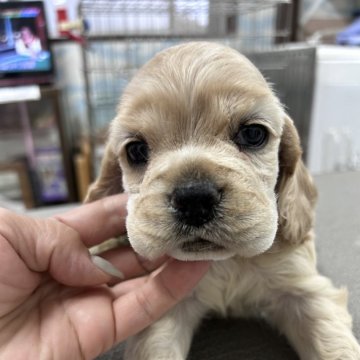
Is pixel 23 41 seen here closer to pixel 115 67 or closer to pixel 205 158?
pixel 115 67

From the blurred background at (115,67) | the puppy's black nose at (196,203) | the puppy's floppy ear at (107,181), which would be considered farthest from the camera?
the blurred background at (115,67)

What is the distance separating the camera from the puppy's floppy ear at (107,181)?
41.5 inches

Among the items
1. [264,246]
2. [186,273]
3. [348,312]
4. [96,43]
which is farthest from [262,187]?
[96,43]

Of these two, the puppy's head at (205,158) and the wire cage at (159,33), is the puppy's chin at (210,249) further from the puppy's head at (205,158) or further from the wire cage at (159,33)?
the wire cage at (159,33)

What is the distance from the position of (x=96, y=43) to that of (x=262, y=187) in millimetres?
2504

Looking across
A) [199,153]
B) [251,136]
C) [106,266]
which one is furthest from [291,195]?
[106,266]

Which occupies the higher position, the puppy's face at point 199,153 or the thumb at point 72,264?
the puppy's face at point 199,153

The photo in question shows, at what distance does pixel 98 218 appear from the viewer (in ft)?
3.39

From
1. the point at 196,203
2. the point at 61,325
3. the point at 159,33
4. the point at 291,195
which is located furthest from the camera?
the point at 159,33

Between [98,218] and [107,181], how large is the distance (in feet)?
0.39

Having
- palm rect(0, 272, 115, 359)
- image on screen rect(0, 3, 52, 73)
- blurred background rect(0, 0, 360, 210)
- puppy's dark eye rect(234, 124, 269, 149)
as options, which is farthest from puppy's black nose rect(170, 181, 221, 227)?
image on screen rect(0, 3, 52, 73)

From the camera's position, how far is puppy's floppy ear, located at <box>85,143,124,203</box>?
105 cm

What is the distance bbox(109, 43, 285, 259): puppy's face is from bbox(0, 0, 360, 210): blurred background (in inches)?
59.4

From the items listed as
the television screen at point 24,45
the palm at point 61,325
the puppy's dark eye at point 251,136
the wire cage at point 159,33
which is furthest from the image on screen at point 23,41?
the puppy's dark eye at point 251,136
